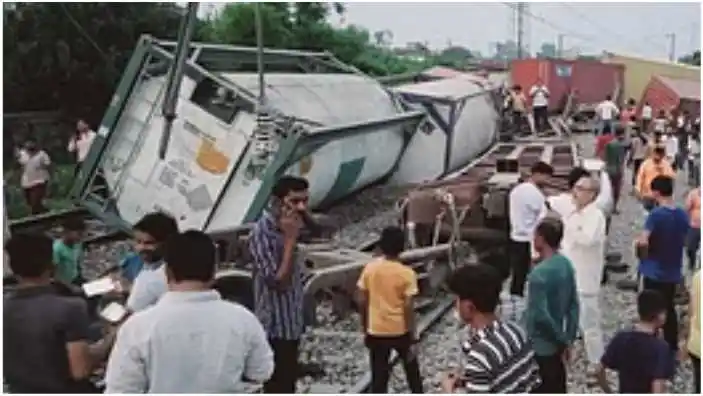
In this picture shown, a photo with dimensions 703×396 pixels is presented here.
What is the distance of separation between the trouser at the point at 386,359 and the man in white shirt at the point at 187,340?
2401 millimetres

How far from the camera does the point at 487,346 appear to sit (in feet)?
11.6

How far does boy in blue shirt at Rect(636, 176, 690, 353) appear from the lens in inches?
258

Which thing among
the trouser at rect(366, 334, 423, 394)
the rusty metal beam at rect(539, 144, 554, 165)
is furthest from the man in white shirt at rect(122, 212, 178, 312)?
the rusty metal beam at rect(539, 144, 554, 165)

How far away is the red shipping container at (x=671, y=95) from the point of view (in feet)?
81.1

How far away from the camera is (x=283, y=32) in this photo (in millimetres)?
21672

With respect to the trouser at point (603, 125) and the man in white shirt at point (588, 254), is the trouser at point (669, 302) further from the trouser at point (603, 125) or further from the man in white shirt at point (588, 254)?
the trouser at point (603, 125)

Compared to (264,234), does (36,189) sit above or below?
below

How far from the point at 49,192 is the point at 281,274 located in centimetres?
1013

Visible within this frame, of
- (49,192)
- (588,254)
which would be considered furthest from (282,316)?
(49,192)

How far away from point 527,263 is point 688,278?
1.74 meters

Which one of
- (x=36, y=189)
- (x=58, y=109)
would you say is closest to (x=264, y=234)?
(x=36, y=189)

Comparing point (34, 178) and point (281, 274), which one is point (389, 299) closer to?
point (281, 274)

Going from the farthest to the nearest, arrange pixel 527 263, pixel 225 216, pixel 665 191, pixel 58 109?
pixel 58 109, pixel 225 216, pixel 527 263, pixel 665 191

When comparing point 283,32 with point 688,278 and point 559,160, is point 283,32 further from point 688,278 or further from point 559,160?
point 688,278
